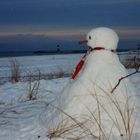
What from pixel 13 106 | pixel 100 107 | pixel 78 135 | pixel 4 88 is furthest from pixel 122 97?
pixel 4 88

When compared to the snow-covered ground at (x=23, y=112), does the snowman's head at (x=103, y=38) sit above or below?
above

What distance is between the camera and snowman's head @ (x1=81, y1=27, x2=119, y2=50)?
4641mm

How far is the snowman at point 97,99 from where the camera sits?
430cm

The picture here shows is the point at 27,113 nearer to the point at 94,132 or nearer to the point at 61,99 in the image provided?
the point at 61,99

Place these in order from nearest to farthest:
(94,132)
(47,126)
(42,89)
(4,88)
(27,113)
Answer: (94,132) < (47,126) < (27,113) < (42,89) < (4,88)

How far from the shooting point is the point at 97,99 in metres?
4.38

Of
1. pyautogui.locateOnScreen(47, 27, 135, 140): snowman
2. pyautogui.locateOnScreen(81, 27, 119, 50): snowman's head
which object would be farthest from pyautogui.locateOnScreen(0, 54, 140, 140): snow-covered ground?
pyautogui.locateOnScreen(81, 27, 119, 50): snowman's head

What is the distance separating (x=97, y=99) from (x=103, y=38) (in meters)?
0.62

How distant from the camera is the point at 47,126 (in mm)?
4672

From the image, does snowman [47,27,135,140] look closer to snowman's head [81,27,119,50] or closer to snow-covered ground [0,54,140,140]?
snowman's head [81,27,119,50]

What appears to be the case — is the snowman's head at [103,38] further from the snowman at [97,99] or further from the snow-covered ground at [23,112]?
the snow-covered ground at [23,112]

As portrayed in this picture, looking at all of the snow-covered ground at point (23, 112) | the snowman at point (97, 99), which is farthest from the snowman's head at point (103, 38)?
the snow-covered ground at point (23, 112)

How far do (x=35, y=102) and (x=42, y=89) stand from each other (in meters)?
1.50

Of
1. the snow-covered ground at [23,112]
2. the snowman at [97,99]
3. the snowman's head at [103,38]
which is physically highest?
the snowman's head at [103,38]
